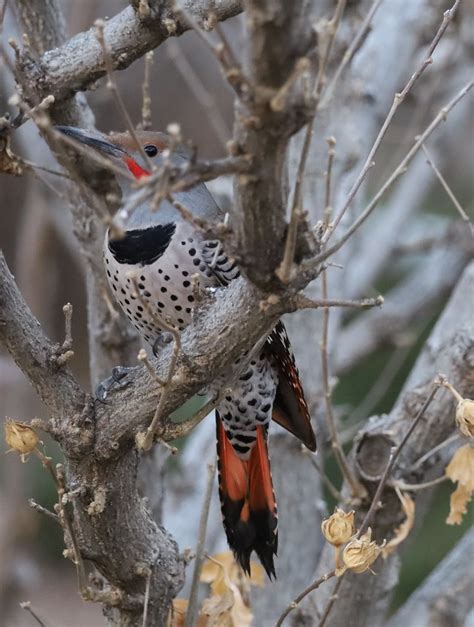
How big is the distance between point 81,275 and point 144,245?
16.3ft

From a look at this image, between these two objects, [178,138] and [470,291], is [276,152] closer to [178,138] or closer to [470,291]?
[178,138]

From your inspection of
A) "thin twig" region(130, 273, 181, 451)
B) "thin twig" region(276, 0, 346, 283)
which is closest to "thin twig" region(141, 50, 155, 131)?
"thin twig" region(130, 273, 181, 451)

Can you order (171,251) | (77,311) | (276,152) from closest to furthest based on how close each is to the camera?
(276,152)
(171,251)
(77,311)

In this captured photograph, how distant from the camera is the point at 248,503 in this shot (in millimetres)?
2713

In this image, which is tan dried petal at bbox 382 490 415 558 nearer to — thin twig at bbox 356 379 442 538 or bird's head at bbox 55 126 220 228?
thin twig at bbox 356 379 442 538

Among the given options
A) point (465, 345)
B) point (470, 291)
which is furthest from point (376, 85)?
point (465, 345)

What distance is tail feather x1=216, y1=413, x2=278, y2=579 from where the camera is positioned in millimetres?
2645

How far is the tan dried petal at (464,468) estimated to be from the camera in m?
2.12

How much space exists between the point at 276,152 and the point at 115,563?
3.55ft

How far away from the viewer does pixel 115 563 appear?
2.10m

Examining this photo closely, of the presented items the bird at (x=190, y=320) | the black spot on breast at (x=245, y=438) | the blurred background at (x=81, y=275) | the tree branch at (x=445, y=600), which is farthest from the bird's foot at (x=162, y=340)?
the tree branch at (x=445, y=600)

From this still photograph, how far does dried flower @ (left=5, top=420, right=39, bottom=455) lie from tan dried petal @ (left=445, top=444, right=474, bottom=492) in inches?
34.9

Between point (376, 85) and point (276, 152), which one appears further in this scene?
point (376, 85)

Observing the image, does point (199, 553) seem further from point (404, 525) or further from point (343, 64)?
point (343, 64)
